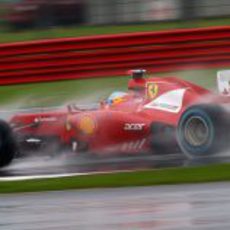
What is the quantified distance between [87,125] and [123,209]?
375 cm

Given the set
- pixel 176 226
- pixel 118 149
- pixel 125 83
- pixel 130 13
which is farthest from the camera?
pixel 130 13

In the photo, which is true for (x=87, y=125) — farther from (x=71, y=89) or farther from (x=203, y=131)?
(x=71, y=89)

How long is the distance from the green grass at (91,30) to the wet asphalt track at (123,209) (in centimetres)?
1062

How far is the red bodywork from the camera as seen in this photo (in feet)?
34.3

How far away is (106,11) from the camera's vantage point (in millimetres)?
19203

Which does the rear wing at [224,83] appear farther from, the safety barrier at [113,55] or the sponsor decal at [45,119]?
the safety barrier at [113,55]

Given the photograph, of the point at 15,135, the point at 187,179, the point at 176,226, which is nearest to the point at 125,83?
the point at 15,135

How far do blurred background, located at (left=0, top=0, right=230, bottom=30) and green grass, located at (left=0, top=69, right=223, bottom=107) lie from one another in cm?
180

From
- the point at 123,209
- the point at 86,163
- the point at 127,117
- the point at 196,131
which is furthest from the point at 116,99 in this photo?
the point at 123,209

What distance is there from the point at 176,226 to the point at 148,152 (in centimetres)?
444

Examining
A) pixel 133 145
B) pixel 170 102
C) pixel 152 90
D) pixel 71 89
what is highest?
pixel 152 90

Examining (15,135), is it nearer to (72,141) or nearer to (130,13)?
(72,141)

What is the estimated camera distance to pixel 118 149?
35.4 ft

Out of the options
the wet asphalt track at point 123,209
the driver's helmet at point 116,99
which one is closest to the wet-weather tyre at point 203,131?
the driver's helmet at point 116,99
